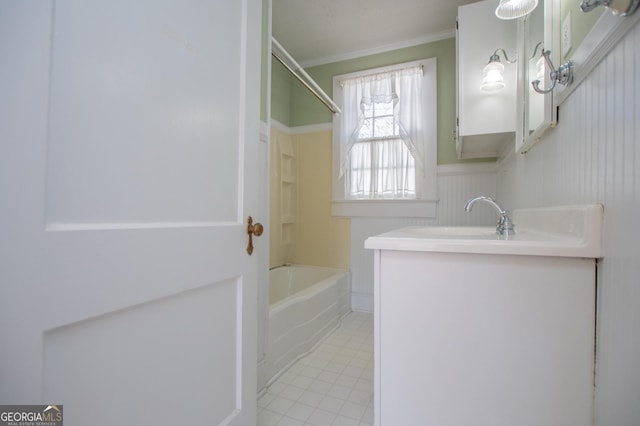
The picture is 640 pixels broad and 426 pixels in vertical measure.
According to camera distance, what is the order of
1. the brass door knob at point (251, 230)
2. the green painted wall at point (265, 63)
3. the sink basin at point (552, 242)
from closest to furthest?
1. the sink basin at point (552, 242)
2. the brass door knob at point (251, 230)
3. the green painted wall at point (265, 63)

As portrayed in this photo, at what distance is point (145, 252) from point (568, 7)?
1378mm

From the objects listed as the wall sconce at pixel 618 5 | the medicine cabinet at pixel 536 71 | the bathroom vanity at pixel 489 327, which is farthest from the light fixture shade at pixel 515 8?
the bathroom vanity at pixel 489 327

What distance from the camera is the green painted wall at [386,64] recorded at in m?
2.43

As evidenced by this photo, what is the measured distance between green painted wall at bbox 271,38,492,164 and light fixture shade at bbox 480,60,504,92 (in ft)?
3.04

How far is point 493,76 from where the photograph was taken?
58.2 inches

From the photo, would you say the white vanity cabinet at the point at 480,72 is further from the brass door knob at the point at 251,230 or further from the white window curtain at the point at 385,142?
the brass door knob at the point at 251,230

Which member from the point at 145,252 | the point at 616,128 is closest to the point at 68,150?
the point at 145,252

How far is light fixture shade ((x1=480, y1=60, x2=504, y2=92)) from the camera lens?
1.46 meters

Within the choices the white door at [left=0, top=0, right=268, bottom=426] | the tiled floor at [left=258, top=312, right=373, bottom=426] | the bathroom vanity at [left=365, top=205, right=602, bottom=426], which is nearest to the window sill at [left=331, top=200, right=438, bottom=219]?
the tiled floor at [left=258, top=312, right=373, bottom=426]

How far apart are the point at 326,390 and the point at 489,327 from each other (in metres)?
1.02

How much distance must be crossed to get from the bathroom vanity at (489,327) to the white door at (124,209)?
509mm

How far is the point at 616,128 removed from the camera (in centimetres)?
59

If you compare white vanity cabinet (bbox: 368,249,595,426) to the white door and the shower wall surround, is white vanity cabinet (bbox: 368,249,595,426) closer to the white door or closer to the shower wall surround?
the white door

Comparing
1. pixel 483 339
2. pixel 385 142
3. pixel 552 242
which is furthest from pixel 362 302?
pixel 552 242
